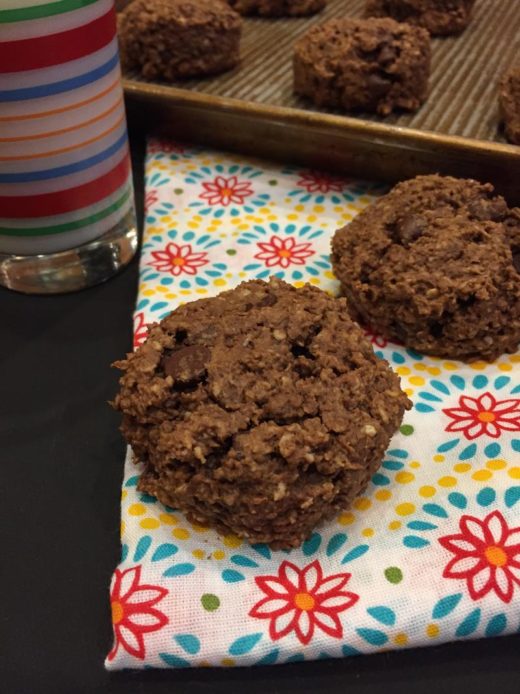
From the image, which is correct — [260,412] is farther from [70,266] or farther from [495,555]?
[70,266]

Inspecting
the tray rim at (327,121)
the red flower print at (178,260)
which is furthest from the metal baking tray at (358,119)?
the red flower print at (178,260)

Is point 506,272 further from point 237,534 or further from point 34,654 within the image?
point 34,654

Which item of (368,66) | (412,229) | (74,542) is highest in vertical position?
(368,66)

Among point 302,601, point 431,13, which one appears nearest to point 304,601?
point 302,601

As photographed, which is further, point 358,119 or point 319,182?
point 319,182

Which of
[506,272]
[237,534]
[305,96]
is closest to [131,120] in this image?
[305,96]

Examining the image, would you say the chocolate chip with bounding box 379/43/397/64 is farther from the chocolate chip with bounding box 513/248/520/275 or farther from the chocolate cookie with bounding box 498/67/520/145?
the chocolate chip with bounding box 513/248/520/275

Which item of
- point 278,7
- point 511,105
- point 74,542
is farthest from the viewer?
point 278,7
